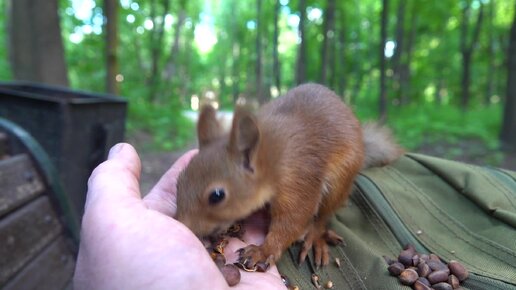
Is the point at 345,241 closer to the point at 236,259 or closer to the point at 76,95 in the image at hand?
the point at 236,259

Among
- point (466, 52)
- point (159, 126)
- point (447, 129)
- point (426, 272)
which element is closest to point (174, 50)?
point (159, 126)

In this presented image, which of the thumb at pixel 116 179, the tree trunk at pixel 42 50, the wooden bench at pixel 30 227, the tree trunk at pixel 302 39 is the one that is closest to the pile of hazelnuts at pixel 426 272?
the thumb at pixel 116 179

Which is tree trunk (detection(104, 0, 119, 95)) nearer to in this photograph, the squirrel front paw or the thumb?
the thumb

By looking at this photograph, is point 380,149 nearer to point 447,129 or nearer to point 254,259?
point 254,259

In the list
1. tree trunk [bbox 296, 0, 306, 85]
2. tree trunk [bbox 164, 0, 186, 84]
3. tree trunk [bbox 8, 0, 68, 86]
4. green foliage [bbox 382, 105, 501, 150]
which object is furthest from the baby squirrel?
tree trunk [bbox 164, 0, 186, 84]

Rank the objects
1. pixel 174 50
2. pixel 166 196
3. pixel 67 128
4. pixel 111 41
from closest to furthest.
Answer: pixel 166 196 → pixel 67 128 → pixel 111 41 → pixel 174 50

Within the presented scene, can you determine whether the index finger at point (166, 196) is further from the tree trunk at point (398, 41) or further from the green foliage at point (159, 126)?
the tree trunk at point (398, 41)

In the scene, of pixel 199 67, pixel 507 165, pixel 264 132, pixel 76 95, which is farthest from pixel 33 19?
pixel 199 67
